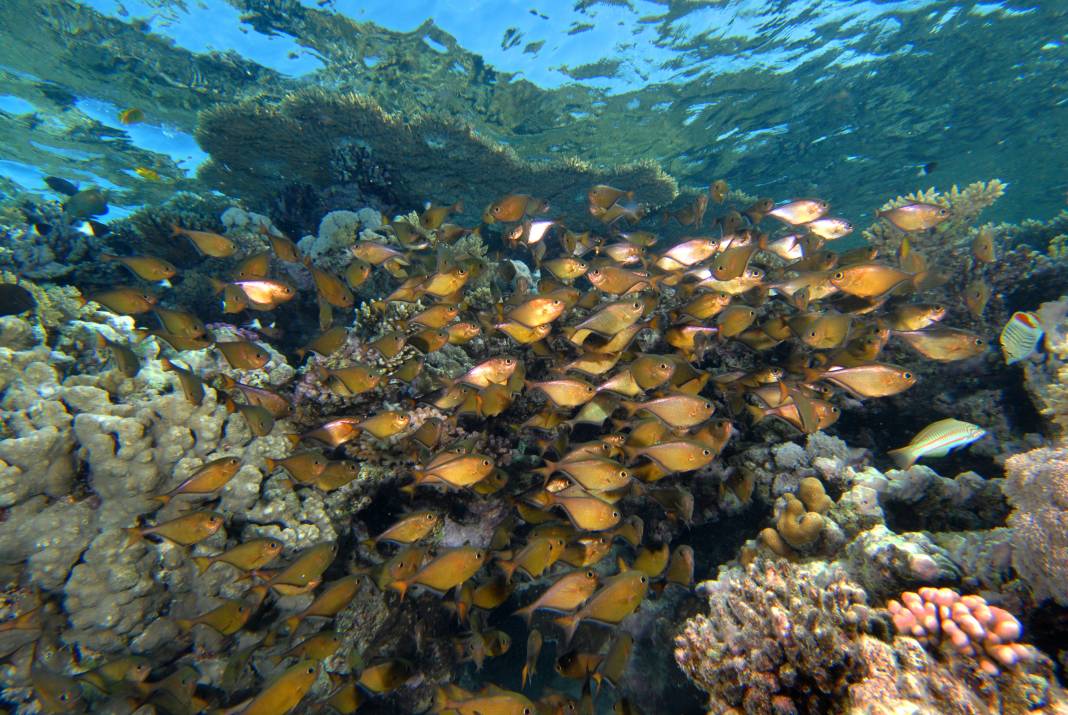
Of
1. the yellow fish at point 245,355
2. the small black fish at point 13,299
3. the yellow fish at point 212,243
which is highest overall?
the yellow fish at point 212,243

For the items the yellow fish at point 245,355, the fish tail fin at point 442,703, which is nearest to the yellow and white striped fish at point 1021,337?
the fish tail fin at point 442,703

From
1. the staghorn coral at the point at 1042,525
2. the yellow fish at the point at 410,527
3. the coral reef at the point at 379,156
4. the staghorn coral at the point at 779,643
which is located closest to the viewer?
the staghorn coral at the point at 1042,525

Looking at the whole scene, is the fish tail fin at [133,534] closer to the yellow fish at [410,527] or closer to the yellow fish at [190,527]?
the yellow fish at [190,527]

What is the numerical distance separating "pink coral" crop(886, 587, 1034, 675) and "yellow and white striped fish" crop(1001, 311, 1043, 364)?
3.80 metres

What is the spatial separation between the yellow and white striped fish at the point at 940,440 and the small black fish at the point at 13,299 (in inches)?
346

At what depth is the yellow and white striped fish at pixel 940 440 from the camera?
3.72m

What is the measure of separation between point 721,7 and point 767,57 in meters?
3.34

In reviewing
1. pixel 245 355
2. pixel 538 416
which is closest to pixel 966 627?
pixel 538 416

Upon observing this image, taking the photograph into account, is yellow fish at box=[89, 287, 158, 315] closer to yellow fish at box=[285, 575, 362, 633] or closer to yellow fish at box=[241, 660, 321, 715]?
yellow fish at box=[285, 575, 362, 633]

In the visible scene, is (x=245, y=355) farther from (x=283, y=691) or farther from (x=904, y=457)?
(x=904, y=457)

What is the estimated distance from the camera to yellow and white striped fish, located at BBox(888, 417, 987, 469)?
147 inches

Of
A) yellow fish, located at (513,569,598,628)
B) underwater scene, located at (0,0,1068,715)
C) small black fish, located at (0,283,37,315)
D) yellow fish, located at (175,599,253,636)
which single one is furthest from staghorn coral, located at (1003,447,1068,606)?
small black fish, located at (0,283,37,315)

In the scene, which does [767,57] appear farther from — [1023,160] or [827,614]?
[1023,160]

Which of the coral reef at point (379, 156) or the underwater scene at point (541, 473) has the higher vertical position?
the coral reef at point (379, 156)
